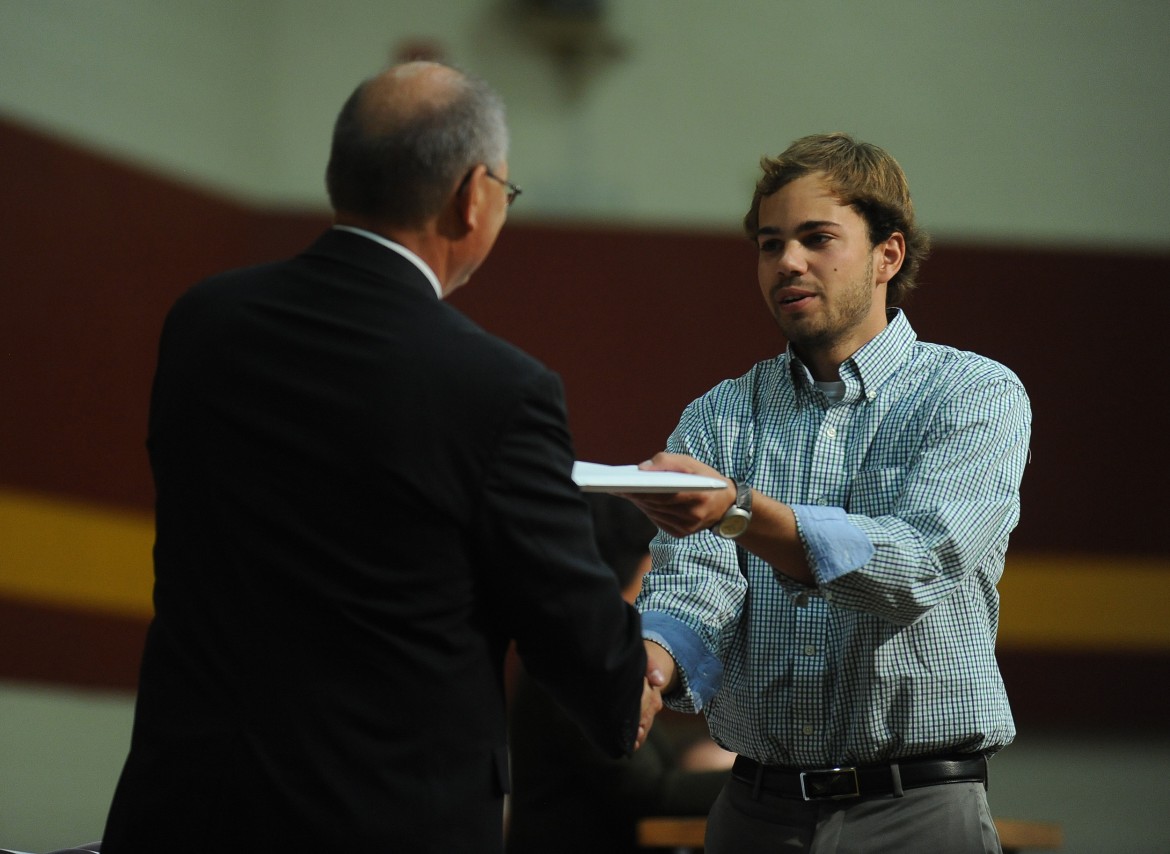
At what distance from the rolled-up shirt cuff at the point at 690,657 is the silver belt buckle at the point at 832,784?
0.18m

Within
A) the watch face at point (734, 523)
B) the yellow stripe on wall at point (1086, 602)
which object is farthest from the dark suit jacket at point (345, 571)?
the yellow stripe on wall at point (1086, 602)

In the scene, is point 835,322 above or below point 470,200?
below

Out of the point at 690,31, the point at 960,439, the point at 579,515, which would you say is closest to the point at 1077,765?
the point at 690,31

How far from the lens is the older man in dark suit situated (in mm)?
1283

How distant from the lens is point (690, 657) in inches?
72.7

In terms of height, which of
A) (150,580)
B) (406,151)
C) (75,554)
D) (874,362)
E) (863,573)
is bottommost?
(150,580)

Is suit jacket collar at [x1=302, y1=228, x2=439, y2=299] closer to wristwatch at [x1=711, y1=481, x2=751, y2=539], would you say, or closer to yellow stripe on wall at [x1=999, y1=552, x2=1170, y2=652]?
wristwatch at [x1=711, y1=481, x2=751, y2=539]

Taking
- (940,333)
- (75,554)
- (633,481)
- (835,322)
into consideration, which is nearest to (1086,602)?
(940,333)

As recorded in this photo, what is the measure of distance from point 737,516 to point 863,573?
18 centimetres

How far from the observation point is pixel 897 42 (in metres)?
4.79

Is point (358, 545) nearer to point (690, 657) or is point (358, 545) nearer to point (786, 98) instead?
point (690, 657)

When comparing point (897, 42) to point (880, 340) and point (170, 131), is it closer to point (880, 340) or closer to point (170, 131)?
point (170, 131)

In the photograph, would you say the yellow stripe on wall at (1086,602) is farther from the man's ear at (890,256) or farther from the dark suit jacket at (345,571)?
the dark suit jacket at (345,571)

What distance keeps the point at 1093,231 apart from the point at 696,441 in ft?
10.9
